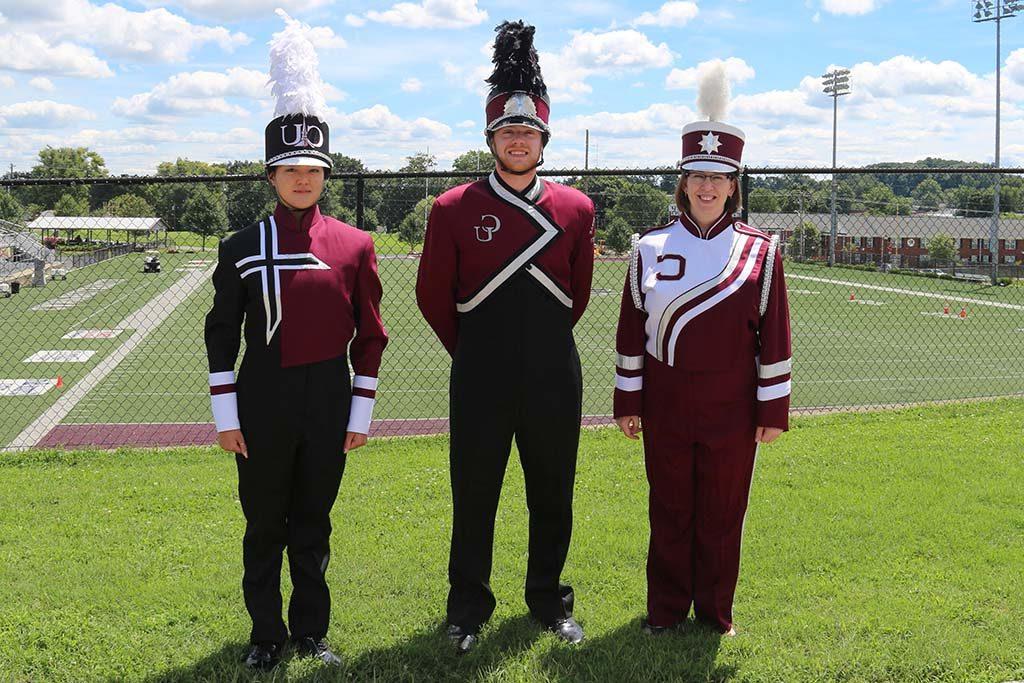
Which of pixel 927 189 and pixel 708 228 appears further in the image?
pixel 927 189

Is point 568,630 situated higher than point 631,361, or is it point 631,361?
point 631,361

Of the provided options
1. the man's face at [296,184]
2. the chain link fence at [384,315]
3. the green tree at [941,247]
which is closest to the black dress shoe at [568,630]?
the man's face at [296,184]

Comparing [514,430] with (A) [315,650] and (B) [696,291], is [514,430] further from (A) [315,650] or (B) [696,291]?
(A) [315,650]

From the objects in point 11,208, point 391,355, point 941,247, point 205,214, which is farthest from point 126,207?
point 11,208

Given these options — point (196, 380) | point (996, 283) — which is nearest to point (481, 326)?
point (196, 380)

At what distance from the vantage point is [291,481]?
3268 millimetres

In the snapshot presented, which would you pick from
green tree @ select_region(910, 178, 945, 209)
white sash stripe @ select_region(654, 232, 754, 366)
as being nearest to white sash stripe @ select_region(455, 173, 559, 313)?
white sash stripe @ select_region(654, 232, 754, 366)

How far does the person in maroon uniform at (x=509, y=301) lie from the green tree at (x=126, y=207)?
607 cm

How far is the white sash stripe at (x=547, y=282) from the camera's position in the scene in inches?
130

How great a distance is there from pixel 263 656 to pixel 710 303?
1.99m

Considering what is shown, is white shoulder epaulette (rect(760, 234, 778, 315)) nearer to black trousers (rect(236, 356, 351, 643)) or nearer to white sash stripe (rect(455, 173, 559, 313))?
white sash stripe (rect(455, 173, 559, 313))

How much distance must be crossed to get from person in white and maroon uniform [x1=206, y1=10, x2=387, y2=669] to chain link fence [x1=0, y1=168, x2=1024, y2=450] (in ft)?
8.73

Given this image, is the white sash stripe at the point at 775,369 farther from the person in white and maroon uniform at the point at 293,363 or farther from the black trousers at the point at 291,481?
the black trousers at the point at 291,481

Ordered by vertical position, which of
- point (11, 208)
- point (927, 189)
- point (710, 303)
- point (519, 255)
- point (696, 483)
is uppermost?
point (927, 189)
